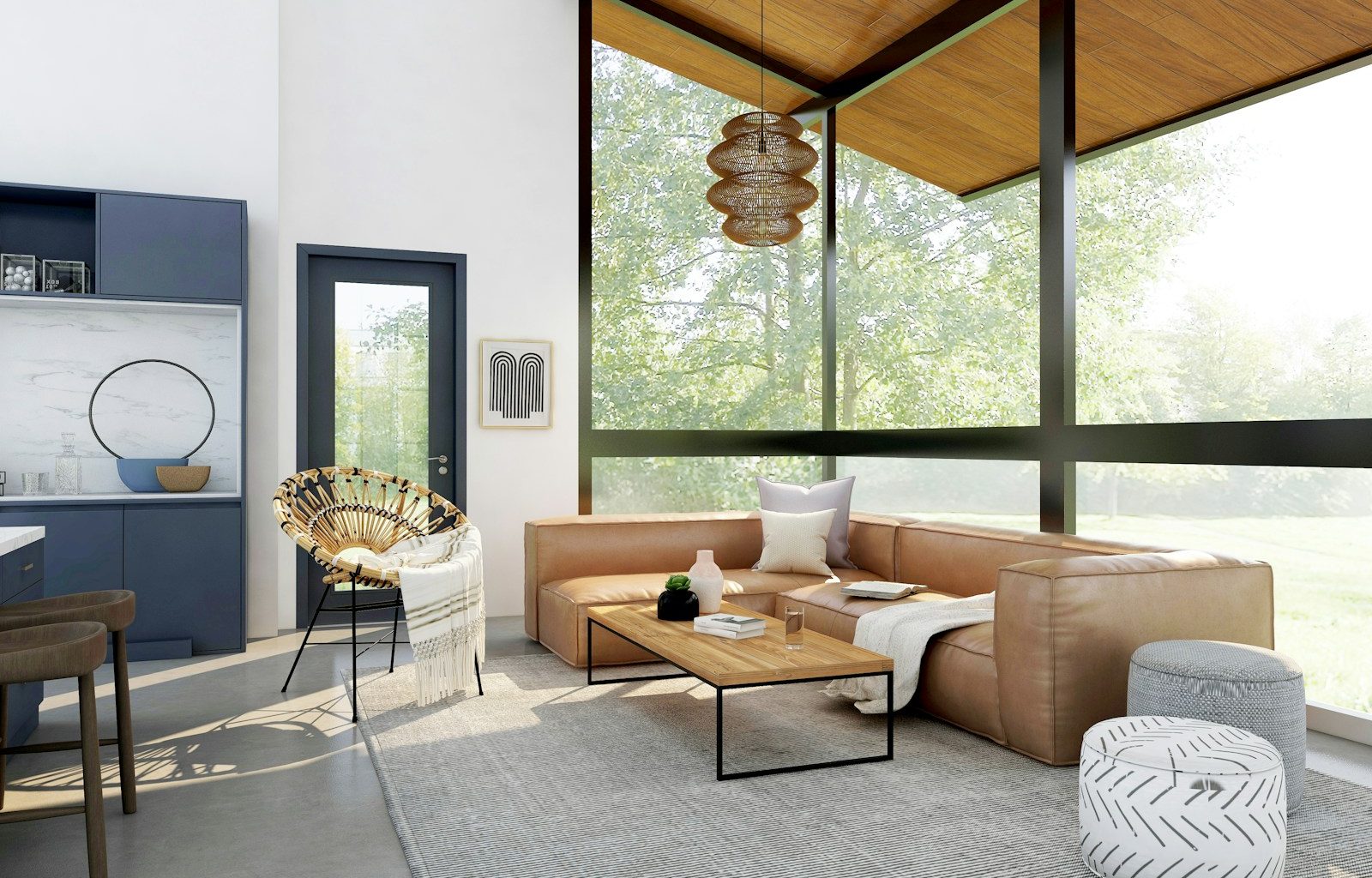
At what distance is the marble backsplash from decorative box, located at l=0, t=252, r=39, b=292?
0.64ft

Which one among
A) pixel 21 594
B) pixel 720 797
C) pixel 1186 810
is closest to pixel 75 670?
pixel 21 594

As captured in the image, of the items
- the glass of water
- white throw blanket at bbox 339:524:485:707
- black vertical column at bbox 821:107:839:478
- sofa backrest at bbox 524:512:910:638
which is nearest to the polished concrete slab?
white throw blanket at bbox 339:524:485:707

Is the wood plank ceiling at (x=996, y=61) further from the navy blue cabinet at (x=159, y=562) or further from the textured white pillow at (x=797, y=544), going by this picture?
the navy blue cabinet at (x=159, y=562)

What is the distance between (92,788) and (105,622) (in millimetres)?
567

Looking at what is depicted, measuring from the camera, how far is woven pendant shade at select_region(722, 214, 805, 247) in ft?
16.1

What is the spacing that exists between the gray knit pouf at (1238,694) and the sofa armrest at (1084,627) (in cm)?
28

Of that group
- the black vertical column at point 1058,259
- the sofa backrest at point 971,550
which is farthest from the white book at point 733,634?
the black vertical column at point 1058,259

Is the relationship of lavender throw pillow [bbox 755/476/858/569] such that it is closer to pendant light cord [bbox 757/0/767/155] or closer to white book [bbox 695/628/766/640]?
white book [bbox 695/628/766/640]

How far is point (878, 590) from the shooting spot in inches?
170

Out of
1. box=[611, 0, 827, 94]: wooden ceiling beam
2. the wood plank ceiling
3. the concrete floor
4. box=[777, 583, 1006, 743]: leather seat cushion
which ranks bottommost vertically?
the concrete floor

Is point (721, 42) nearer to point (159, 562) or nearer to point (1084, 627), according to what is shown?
point (159, 562)

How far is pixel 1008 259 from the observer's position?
694 centimetres

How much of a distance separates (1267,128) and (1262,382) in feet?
4.85

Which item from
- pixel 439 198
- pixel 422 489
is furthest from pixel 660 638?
pixel 439 198
